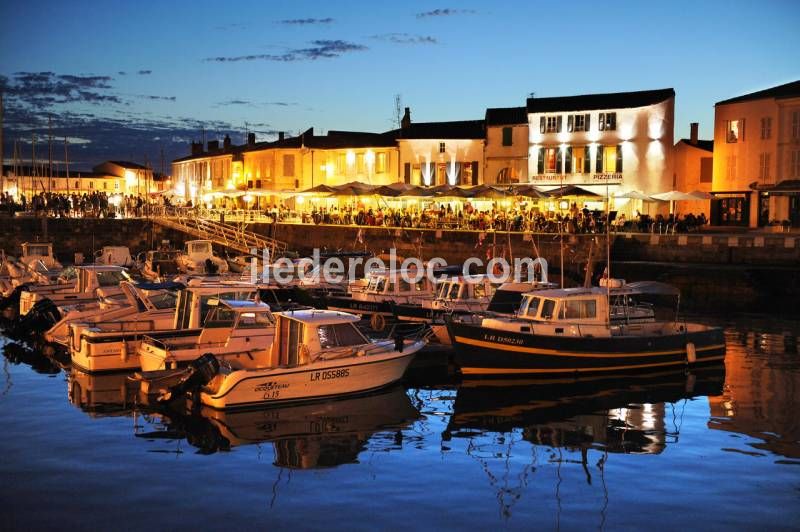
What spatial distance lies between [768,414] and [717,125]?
41594mm

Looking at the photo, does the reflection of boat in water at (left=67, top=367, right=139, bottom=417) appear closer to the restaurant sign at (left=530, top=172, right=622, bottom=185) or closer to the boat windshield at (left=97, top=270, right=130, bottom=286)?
the boat windshield at (left=97, top=270, right=130, bottom=286)

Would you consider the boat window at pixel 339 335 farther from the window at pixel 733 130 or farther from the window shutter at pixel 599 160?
the window at pixel 733 130

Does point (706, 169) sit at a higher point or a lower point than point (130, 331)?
higher

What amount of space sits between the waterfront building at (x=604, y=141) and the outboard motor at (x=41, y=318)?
38.2 metres

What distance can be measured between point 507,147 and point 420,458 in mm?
49268

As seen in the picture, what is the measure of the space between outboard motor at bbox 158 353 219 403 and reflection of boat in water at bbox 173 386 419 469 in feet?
2.09

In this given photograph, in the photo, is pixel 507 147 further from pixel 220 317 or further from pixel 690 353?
pixel 220 317

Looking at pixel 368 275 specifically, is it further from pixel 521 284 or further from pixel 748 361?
pixel 748 361

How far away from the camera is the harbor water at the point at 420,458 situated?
42.6 ft

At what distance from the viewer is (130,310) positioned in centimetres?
2486

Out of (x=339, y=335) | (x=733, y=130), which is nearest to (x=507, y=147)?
(x=733, y=130)

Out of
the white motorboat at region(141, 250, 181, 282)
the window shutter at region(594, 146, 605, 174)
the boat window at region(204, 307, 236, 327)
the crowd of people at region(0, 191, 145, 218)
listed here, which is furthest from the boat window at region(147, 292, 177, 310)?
the crowd of people at region(0, 191, 145, 218)

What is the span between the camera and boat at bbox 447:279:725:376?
22.6 m

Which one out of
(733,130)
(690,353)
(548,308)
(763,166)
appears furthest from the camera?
(733,130)
